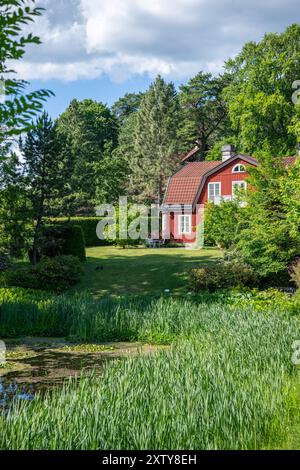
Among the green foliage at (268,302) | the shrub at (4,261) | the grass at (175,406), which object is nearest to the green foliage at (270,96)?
the shrub at (4,261)

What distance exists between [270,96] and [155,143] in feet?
50.8

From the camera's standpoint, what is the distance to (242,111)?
143ft

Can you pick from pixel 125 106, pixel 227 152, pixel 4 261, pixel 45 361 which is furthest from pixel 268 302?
pixel 125 106

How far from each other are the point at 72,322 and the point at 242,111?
3272 centimetres

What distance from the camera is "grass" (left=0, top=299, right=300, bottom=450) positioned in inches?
211

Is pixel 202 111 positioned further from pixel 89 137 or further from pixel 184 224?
pixel 184 224

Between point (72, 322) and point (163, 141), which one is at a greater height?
point (163, 141)

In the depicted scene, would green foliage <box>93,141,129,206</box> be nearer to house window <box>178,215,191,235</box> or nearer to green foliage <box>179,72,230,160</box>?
green foliage <box>179,72,230,160</box>

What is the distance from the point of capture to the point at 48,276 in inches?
901

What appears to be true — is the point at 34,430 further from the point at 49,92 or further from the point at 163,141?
the point at 163,141

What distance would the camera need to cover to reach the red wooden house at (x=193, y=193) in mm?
38969

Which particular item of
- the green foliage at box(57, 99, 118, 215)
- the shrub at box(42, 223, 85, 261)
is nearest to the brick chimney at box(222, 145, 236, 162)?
the green foliage at box(57, 99, 118, 215)
